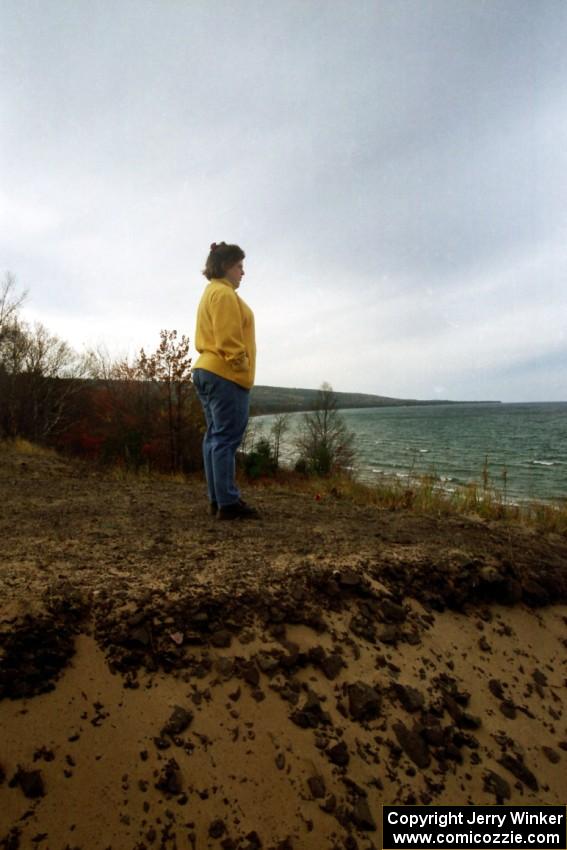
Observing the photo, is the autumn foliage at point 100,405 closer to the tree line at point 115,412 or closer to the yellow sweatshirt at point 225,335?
the tree line at point 115,412

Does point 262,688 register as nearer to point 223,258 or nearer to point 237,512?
point 237,512

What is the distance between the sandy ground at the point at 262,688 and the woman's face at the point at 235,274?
203 cm

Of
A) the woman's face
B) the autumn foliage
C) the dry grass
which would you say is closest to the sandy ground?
the dry grass

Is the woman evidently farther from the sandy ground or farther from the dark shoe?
the sandy ground

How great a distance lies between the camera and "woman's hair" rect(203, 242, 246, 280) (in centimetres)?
334

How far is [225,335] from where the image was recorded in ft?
10.2

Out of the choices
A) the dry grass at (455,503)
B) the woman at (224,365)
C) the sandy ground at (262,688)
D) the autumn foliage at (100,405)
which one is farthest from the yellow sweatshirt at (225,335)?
the autumn foliage at (100,405)

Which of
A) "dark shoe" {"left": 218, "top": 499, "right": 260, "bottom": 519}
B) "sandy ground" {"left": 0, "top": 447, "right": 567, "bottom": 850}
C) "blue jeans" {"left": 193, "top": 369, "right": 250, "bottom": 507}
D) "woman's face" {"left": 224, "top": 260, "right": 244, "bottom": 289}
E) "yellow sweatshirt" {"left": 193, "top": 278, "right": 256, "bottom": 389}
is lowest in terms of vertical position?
"sandy ground" {"left": 0, "top": 447, "right": 567, "bottom": 850}

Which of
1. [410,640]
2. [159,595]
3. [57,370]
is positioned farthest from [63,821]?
[57,370]

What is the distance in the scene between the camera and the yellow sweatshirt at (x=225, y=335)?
313cm

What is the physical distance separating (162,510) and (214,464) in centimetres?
73

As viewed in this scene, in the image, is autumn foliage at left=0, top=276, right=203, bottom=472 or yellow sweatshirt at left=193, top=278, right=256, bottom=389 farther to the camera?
autumn foliage at left=0, top=276, right=203, bottom=472

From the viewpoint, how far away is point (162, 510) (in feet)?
11.8

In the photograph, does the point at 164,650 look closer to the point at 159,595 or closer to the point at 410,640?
the point at 159,595
